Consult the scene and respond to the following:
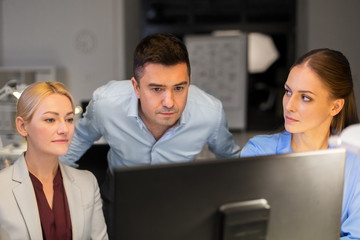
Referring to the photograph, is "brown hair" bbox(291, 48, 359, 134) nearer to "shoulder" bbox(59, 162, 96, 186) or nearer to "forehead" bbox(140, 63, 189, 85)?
"forehead" bbox(140, 63, 189, 85)

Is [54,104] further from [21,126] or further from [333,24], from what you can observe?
[333,24]

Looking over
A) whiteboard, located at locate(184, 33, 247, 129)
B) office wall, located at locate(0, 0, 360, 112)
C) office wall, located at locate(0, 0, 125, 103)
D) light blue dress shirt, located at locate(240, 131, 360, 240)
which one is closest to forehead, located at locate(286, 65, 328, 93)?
light blue dress shirt, located at locate(240, 131, 360, 240)

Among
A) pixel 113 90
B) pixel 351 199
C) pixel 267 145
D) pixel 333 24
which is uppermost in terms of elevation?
pixel 333 24

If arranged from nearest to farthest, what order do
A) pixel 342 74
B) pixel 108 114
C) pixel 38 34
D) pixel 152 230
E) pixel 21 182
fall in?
pixel 152 230 < pixel 21 182 < pixel 342 74 < pixel 108 114 < pixel 38 34

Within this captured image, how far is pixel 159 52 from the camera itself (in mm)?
1428

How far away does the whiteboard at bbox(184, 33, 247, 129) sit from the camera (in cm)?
647

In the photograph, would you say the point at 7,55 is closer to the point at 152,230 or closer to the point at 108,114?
the point at 108,114

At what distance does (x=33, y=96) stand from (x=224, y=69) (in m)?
5.40

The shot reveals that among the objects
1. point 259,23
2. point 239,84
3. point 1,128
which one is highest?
point 259,23

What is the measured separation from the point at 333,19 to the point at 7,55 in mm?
4837

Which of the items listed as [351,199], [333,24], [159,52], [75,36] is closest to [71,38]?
[75,36]

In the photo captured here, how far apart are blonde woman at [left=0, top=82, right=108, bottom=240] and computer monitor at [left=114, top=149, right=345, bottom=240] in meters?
0.58

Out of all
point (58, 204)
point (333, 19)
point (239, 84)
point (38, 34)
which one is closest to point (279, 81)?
point (239, 84)

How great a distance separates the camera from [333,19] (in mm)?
5742
